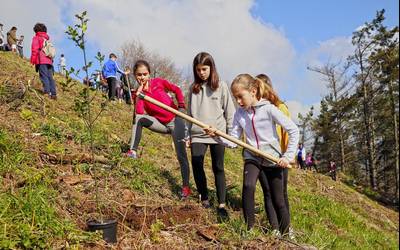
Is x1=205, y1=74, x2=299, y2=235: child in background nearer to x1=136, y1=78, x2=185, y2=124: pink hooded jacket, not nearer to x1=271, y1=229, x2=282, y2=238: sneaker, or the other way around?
x1=271, y1=229, x2=282, y2=238: sneaker

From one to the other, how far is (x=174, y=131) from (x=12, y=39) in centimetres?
1675

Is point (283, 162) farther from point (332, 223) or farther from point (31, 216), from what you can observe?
→ point (332, 223)

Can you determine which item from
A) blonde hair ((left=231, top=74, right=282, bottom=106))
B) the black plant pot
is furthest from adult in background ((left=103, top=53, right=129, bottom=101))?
the black plant pot

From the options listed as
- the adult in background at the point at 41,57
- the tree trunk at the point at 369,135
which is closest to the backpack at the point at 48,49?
the adult in background at the point at 41,57

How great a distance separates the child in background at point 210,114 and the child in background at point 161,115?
28cm

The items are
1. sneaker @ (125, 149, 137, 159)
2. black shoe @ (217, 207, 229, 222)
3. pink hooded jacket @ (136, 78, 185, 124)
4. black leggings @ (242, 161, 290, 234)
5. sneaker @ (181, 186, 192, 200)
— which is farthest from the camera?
sneaker @ (125, 149, 137, 159)

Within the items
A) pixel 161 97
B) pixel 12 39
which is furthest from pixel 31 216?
pixel 12 39

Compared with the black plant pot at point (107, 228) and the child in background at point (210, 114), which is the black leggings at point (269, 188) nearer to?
the child in background at point (210, 114)

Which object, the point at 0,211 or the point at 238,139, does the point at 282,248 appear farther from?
the point at 0,211

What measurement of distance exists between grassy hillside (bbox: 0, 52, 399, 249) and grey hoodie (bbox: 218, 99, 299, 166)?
76 centimetres

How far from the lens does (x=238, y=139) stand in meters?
3.98

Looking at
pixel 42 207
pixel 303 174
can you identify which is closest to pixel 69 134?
pixel 42 207

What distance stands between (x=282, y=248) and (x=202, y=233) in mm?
702

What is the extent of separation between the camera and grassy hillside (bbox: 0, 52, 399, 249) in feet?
9.80
